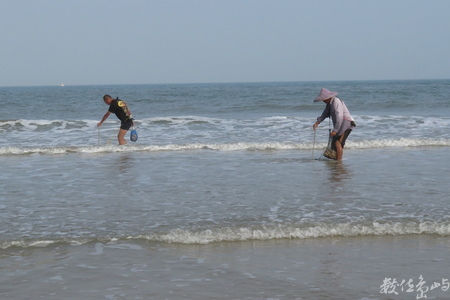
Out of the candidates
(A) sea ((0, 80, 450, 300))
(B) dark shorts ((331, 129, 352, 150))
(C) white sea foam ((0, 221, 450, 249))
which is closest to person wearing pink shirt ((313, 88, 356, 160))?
(B) dark shorts ((331, 129, 352, 150))

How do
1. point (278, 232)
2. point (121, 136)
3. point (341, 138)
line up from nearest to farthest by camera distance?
1. point (278, 232)
2. point (341, 138)
3. point (121, 136)

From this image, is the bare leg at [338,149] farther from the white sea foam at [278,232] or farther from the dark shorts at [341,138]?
the white sea foam at [278,232]

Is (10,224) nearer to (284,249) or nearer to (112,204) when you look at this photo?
(112,204)

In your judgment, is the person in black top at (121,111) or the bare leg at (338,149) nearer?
the bare leg at (338,149)

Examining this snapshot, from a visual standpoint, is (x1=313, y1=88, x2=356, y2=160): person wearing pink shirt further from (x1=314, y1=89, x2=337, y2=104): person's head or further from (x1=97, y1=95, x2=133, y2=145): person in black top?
(x1=97, y1=95, x2=133, y2=145): person in black top

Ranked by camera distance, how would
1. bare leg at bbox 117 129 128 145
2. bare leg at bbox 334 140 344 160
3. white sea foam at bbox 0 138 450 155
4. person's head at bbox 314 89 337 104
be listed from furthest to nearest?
bare leg at bbox 117 129 128 145 < white sea foam at bbox 0 138 450 155 < bare leg at bbox 334 140 344 160 < person's head at bbox 314 89 337 104

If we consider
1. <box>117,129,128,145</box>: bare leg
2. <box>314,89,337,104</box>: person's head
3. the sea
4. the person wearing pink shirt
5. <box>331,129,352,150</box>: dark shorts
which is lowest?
the sea

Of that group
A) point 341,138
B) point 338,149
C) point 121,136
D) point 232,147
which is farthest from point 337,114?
point 121,136

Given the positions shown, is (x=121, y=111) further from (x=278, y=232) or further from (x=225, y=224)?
(x=278, y=232)

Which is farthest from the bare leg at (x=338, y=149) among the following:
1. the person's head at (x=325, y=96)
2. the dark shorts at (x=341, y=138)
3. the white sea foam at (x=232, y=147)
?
the white sea foam at (x=232, y=147)

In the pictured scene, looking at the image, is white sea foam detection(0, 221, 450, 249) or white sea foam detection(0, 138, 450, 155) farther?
white sea foam detection(0, 138, 450, 155)

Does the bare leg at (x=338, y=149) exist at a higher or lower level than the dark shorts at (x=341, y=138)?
lower

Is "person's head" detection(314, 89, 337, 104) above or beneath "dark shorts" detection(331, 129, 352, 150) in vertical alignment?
above

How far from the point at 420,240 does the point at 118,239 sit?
3.07 meters
